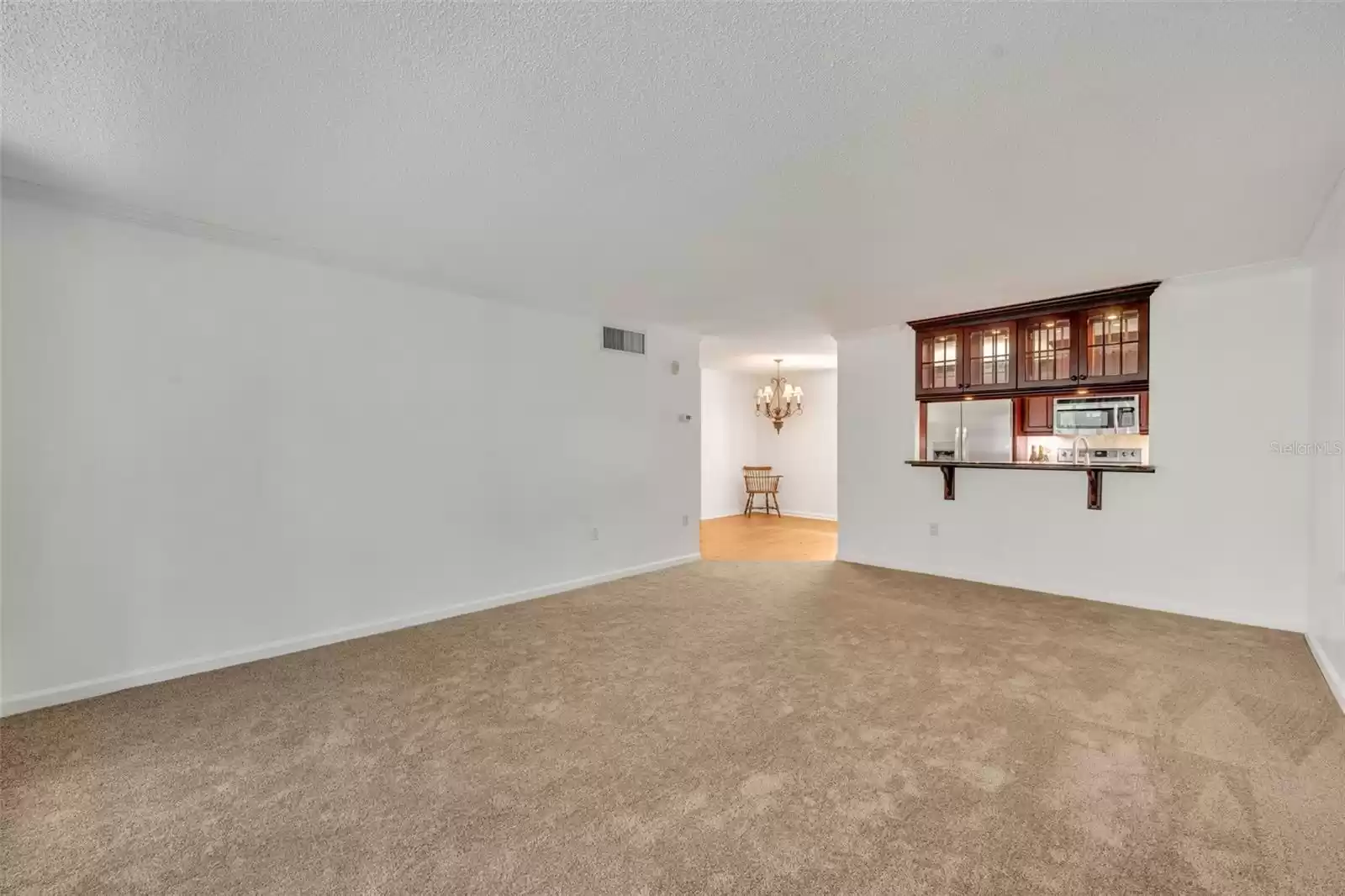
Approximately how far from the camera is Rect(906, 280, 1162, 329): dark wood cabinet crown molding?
4.57 meters

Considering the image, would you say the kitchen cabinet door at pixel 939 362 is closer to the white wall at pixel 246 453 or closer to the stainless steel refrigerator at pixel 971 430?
the stainless steel refrigerator at pixel 971 430

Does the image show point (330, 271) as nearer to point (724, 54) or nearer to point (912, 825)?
point (724, 54)

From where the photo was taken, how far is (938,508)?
5.87 m

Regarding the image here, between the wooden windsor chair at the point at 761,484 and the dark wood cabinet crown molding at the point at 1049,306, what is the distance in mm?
4955

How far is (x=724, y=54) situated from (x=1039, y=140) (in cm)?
136

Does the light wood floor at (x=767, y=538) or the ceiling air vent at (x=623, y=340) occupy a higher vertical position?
the ceiling air vent at (x=623, y=340)

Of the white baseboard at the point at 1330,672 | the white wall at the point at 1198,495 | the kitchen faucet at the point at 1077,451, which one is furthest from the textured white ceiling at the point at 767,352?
the white baseboard at the point at 1330,672

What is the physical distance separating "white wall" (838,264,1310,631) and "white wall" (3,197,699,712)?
12.8 ft

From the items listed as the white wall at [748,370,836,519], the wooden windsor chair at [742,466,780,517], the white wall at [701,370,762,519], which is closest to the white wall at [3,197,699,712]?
the white wall at [701,370,762,519]

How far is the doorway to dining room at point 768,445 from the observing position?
386 inches

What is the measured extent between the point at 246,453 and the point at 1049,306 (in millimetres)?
5816

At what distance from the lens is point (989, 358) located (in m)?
5.43

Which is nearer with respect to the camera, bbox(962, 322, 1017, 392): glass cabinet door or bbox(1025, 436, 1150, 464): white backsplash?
bbox(1025, 436, 1150, 464): white backsplash

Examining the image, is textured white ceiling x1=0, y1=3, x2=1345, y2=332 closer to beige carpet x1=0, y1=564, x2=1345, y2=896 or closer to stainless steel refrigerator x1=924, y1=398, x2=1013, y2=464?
stainless steel refrigerator x1=924, y1=398, x2=1013, y2=464
